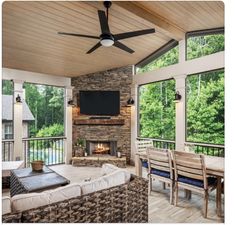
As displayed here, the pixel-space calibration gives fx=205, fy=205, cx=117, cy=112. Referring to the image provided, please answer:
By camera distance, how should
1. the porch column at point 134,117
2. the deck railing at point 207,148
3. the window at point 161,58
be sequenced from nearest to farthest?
the deck railing at point 207,148 → the window at point 161,58 → the porch column at point 134,117

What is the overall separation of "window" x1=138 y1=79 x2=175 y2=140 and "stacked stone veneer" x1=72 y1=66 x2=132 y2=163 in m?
0.45

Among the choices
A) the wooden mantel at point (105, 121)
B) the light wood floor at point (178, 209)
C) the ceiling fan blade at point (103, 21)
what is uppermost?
the ceiling fan blade at point (103, 21)

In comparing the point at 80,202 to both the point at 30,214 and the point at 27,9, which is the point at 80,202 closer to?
the point at 30,214

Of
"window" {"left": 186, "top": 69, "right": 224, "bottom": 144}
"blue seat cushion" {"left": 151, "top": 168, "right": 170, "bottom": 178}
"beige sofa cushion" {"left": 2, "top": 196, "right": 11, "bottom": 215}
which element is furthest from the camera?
"window" {"left": 186, "top": 69, "right": 224, "bottom": 144}

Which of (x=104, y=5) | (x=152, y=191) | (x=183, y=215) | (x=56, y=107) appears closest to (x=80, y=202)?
(x=183, y=215)

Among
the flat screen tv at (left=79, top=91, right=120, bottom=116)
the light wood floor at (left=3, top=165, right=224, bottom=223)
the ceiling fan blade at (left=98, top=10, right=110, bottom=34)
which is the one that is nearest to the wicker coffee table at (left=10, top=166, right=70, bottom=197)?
the light wood floor at (left=3, top=165, right=224, bottom=223)

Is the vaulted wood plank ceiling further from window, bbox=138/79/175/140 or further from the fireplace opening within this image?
the fireplace opening

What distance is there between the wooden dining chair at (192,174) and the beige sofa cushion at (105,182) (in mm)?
1030

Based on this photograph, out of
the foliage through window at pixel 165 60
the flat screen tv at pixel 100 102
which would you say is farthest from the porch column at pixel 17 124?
the foliage through window at pixel 165 60

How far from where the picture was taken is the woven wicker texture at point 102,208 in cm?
172

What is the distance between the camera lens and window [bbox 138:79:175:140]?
641 cm

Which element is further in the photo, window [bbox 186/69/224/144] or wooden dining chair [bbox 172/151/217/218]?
window [bbox 186/69/224/144]

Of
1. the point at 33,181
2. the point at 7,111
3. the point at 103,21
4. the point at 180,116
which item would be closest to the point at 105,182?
the point at 33,181

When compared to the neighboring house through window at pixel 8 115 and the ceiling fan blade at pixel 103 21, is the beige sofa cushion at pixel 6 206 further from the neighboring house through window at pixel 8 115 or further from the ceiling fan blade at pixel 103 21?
the neighboring house through window at pixel 8 115
